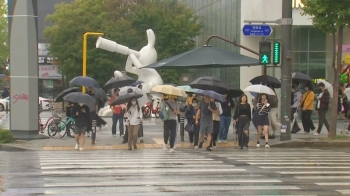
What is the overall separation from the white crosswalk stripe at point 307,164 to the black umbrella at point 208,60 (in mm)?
3684

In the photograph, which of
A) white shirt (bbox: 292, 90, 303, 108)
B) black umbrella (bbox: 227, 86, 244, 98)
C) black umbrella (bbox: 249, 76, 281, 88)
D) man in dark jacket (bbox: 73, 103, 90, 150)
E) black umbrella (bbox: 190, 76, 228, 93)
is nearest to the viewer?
man in dark jacket (bbox: 73, 103, 90, 150)

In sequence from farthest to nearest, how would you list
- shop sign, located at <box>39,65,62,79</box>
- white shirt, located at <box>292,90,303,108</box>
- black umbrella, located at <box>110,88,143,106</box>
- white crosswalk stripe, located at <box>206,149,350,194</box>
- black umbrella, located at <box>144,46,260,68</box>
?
shop sign, located at <box>39,65,62,79</box>
white shirt, located at <box>292,90,303,108</box>
black umbrella, located at <box>144,46,260,68</box>
black umbrella, located at <box>110,88,143,106</box>
white crosswalk stripe, located at <box>206,149,350,194</box>

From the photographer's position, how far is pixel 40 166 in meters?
13.8

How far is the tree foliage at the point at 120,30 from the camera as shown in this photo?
139ft

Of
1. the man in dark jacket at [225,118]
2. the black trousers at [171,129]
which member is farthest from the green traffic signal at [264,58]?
the black trousers at [171,129]

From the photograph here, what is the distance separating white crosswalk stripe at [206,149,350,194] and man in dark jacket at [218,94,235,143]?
2.12 meters

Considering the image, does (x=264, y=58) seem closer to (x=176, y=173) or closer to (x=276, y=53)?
(x=276, y=53)

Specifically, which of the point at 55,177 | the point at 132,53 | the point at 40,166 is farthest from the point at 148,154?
the point at 132,53

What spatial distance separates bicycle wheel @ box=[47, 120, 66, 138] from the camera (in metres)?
21.9

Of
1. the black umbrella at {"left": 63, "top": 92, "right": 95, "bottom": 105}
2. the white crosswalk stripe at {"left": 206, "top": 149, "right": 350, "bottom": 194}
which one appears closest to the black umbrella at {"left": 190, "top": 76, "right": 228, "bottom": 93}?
the white crosswalk stripe at {"left": 206, "top": 149, "right": 350, "bottom": 194}

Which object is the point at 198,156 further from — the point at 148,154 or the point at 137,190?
the point at 137,190

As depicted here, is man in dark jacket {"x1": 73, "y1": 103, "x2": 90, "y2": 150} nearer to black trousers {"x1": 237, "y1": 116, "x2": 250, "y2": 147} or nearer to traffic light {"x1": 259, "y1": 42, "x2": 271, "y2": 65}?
black trousers {"x1": 237, "y1": 116, "x2": 250, "y2": 147}

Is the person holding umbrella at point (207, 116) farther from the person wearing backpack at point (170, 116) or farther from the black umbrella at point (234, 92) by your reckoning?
the black umbrella at point (234, 92)

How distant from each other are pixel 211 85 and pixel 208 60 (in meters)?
1.55
